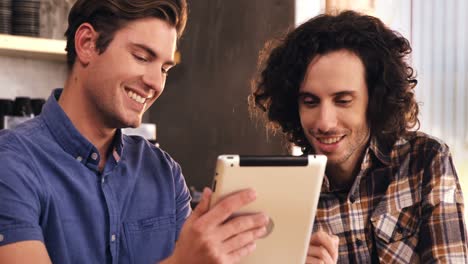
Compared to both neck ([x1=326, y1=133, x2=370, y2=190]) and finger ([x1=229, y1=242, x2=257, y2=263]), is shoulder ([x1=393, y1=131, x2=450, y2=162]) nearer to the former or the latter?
neck ([x1=326, y1=133, x2=370, y2=190])

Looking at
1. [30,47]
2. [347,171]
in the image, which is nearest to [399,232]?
[347,171]

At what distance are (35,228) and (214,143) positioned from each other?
1.73 meters

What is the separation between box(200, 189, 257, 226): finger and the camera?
1069 millimetres

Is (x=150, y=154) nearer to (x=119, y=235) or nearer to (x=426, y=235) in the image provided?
(x=119, y=235)

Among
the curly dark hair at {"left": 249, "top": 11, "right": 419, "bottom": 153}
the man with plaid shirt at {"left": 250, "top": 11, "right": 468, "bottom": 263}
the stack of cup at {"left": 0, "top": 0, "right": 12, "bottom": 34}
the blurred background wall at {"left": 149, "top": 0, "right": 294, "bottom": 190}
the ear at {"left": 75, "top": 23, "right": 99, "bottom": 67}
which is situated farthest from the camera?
the blurred background wall at {"left": 149, "top": 0, "right": 294, "bottom": 190}

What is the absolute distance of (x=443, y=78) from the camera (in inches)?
105

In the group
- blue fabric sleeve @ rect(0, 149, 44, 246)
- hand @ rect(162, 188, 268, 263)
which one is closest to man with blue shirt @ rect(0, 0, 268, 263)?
blue fabric sleeve @ rect(0, 149, 44, 246)

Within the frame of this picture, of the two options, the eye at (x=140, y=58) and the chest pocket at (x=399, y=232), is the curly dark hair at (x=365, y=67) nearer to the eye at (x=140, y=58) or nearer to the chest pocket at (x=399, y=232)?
the chest pocket at (x=399, y=232)

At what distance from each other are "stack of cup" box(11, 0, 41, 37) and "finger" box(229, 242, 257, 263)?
1.58 meters

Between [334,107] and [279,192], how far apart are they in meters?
0.46

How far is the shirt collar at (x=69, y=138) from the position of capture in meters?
1.35

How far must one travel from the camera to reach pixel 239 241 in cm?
109

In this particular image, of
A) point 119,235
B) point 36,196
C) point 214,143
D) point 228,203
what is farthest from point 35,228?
point 214,143

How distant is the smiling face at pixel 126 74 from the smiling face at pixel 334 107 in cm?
35
